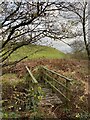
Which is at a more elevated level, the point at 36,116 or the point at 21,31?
the point at 21,31

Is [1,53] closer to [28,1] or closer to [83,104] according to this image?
[28,1]

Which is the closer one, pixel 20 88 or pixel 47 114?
pixel 47 114

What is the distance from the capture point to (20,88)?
9.99m

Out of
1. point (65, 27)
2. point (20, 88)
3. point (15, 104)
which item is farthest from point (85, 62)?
point (65, 27)

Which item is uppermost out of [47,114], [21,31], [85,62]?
[21,31]

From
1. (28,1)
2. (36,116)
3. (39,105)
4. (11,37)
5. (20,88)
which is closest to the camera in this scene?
(28,1)

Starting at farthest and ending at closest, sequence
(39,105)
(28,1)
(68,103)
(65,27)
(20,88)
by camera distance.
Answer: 1. (20,88)
2. (68,103)
3. (39,105)
4. (65,27)
5. (28,1)

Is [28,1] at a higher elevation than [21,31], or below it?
higher

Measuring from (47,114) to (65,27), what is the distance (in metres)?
2.50

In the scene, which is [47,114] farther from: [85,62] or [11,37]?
[85,62]

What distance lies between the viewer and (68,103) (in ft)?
28.3

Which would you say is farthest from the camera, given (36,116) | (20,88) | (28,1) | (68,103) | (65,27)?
(20,88)

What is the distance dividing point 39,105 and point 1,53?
2.50 meters

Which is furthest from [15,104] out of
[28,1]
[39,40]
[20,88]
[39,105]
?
[28,1]
